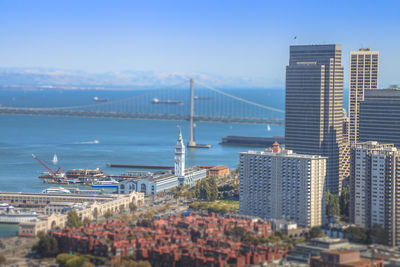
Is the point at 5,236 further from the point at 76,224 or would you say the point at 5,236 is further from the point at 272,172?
the point at 272,172

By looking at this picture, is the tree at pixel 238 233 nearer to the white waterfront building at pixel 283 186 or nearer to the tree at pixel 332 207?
the white waterfront building at pixel 283 186

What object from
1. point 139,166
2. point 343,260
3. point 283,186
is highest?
point 283,186

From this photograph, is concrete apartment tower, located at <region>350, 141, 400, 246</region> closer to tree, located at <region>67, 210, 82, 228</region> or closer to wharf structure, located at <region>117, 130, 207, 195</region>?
tree, located at <region>67, 210, 82, 228</region>

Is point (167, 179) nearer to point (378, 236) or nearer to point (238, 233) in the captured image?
point (238, 233)

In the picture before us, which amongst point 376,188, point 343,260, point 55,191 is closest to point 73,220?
point 55,191

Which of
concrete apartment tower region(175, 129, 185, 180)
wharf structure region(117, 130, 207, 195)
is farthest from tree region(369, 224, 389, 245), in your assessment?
concrete apartment tower region(175, 129, 185, 180)
